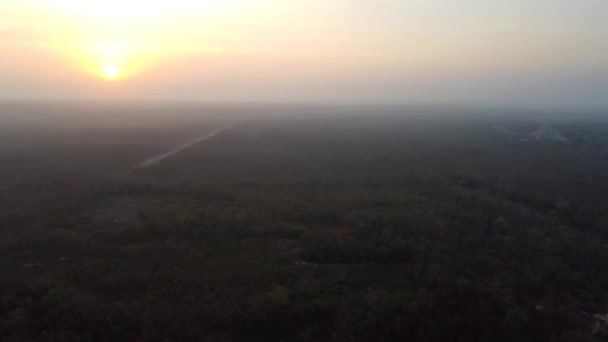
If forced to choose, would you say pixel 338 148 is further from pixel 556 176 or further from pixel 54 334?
pixel 54 334

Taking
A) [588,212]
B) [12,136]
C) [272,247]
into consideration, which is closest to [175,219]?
[272,247]

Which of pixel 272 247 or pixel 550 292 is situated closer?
pixel 550 292

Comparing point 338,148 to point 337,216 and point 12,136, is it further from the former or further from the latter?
point 12,136

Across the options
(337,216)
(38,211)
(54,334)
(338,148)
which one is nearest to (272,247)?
(337,216)

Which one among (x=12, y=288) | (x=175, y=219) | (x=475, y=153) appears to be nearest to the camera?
(x=12, y=288)

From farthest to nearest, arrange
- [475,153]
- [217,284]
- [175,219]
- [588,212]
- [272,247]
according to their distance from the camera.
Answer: [475,153] → [588,212] → [175,219] → [272,247] → [217,284]

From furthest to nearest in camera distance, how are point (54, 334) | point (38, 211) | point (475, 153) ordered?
point (475, 153) → point (38, 211) → point (54, 334)
